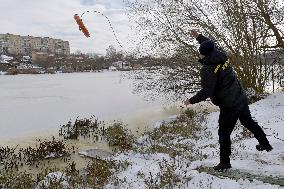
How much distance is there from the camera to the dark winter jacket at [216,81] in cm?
456

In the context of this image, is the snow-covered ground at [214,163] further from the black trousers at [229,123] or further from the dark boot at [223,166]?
the black trousers at [229,123]

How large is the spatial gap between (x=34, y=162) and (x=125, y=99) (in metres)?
11.6

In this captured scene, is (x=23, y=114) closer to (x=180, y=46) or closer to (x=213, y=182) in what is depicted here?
(x=180, y=46)

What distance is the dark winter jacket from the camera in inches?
179

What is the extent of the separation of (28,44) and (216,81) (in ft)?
426

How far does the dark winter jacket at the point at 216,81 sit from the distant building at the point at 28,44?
378 ft

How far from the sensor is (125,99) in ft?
65.7

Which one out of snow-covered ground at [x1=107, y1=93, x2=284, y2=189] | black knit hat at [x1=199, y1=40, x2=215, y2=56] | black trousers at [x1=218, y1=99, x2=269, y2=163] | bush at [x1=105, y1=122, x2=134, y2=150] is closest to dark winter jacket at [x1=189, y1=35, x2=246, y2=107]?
black knit hat at [x1=199, y1=40, x2=215, y2=56]

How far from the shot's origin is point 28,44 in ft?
417

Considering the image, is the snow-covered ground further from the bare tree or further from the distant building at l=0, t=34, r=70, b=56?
the distant building at l=0, t=34, r=70, b=56

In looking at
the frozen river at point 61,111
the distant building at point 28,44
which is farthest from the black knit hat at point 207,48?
the distant building at point 28,44

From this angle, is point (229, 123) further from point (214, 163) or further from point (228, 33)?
point (228, 33)

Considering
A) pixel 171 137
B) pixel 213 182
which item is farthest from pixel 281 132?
pixel 171 137

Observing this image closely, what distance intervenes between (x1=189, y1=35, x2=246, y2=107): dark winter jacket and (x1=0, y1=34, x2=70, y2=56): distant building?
11532 centimetres
